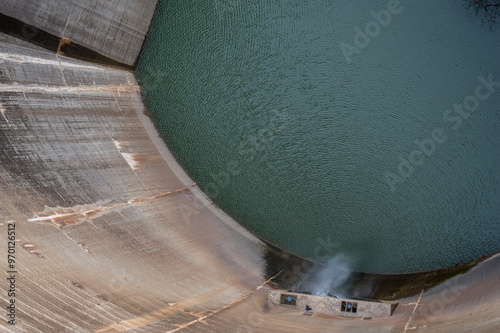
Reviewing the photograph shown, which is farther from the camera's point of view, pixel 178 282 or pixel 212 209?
pixel 212 209

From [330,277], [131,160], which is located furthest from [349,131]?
[131,160]

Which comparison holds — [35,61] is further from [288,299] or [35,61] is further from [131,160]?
[288,299]

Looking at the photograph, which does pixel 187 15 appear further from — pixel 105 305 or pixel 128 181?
pixel 105 305

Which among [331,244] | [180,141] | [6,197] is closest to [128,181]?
[180,141]

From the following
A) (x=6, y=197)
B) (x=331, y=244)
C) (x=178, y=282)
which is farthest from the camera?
(x=331, y=244)

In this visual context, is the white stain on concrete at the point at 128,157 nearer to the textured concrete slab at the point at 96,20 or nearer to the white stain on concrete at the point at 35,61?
the white stain on concrete at the point at 35,61
